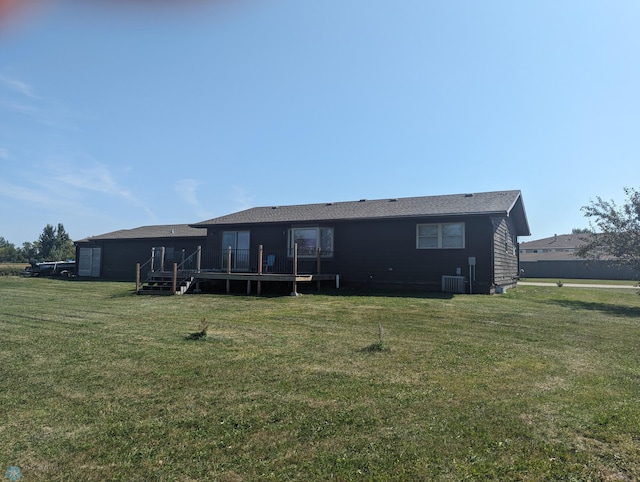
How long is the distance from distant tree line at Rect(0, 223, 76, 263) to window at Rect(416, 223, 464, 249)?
189 ft

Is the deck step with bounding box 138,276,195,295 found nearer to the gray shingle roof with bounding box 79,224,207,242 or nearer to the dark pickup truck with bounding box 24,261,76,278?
the gray shingle roof with bounding box 79,224,207,242

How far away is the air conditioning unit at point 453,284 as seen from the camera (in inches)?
590

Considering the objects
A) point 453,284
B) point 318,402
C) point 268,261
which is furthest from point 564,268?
point 318,402

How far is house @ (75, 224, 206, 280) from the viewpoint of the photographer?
23234 mm

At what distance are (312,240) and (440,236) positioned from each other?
5216mm

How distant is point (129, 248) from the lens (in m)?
25.1

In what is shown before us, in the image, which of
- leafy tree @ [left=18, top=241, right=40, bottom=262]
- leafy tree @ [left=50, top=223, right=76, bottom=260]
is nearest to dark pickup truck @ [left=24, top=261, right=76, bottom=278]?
leafy tree @ [left=50, top=223, right=76, bottom=260]

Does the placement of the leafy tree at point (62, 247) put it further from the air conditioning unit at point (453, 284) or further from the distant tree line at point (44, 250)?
the air conditioning unit at point (453, 284)

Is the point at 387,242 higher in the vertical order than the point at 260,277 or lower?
higher

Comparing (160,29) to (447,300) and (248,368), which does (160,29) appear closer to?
(248,368)

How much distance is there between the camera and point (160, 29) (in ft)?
18.4

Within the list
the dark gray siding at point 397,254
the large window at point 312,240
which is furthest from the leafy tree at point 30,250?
the large window at point 312,240

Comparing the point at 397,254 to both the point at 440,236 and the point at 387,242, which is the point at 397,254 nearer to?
the point at 387,242

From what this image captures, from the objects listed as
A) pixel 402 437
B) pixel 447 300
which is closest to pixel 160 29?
pixel 402 437
